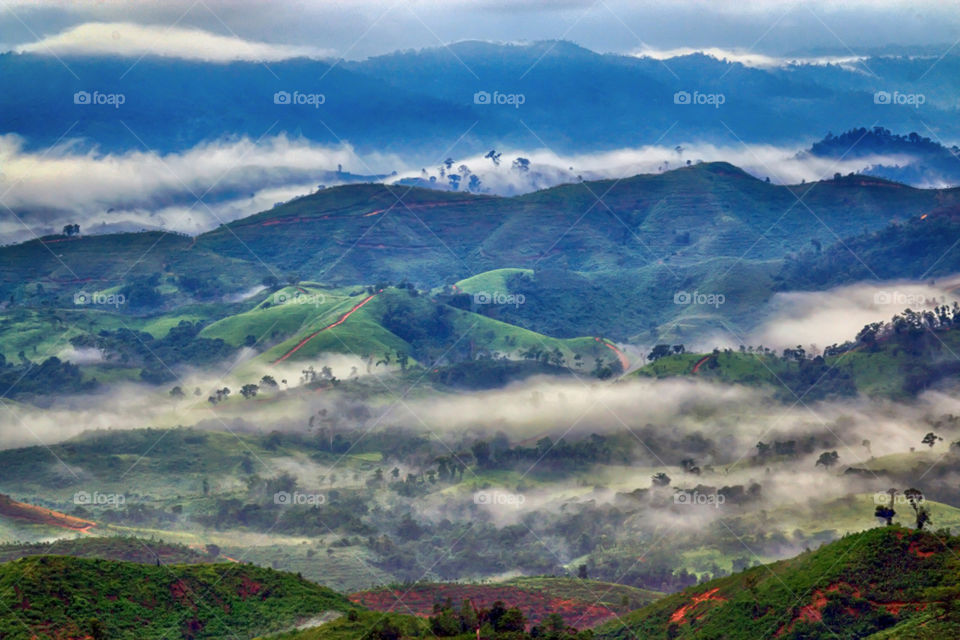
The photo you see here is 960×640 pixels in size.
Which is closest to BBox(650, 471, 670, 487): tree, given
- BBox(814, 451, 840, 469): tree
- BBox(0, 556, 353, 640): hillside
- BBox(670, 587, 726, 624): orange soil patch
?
BBox(814, 451, 840, 469): tree

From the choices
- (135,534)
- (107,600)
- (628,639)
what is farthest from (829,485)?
(107,600)

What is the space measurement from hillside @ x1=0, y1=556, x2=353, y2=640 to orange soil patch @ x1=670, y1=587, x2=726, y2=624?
26.6 metres

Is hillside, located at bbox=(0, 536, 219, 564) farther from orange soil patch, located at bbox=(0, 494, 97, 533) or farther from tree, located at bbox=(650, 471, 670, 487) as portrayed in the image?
tree, located at bbox=(650, 471, 670, 487)

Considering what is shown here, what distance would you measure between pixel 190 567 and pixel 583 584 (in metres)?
50.7

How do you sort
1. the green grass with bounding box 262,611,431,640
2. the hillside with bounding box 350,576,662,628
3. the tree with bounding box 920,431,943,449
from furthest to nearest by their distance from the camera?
the tree with bounding box 920,431,943,449 → the hillside with bounding box 350,576,662,628 → the green grass with bounding box 262,611,431,640

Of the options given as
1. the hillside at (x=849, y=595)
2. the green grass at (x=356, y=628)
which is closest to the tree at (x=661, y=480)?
the hillside at (x=849, y=595)

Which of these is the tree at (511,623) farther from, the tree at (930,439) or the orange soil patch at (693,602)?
the tree at (930,439)

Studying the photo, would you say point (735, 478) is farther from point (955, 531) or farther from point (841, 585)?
point (841, 585)

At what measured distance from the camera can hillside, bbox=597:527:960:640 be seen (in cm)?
9912

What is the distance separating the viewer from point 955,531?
154125 millimetres

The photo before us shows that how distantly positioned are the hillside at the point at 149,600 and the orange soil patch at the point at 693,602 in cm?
2661

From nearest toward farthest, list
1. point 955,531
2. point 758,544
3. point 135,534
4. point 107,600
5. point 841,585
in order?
point 841,585, point 107,600, point 955,531, point 758,544, point 135,534

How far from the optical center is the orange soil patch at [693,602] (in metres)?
118

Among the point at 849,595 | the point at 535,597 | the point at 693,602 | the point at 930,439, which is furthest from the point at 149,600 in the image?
the point at 930,439
